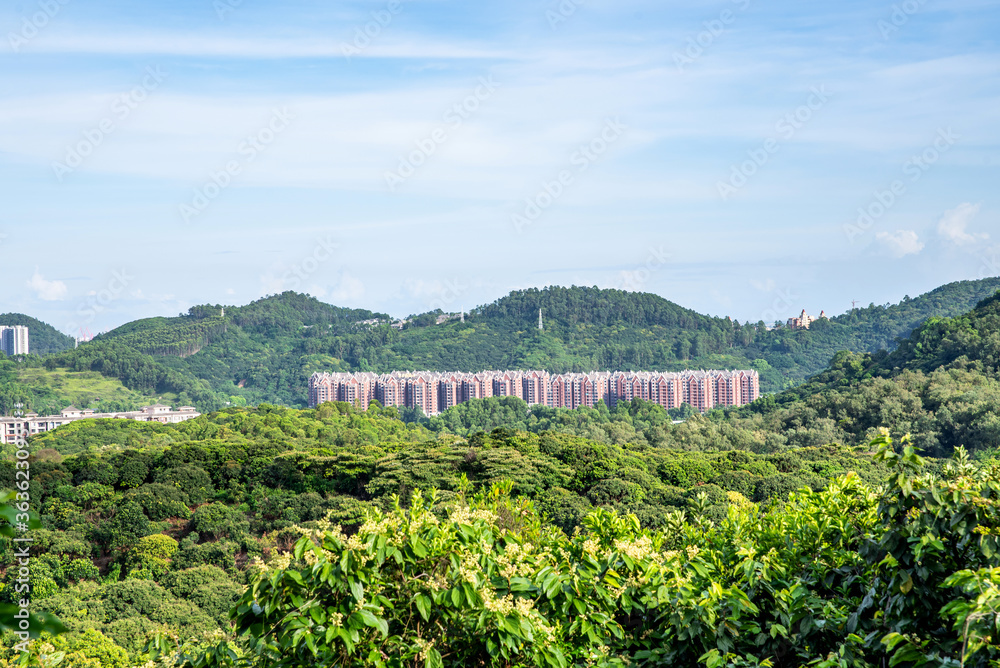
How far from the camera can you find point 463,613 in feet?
10.1

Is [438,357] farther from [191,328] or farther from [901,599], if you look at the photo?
[901,599]

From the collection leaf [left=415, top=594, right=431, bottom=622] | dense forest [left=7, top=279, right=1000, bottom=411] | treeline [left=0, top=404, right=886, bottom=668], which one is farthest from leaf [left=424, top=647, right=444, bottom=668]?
dense forest [left=7, top=279, right=1000, bottom=411]

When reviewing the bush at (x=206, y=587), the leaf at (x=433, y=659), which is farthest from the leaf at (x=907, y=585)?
the bush at (x=206, y=587)

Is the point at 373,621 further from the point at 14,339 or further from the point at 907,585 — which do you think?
the point at 14,339

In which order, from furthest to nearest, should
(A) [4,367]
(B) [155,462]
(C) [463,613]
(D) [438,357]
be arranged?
1. (D) [438,357]
2. (A) [4,367]
3. (B) [155,462]
4. (C) [463,613]

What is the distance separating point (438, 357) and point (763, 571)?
91.6 meters

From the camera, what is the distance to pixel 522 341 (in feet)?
323

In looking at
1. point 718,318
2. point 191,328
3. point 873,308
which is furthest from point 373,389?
point 873,308

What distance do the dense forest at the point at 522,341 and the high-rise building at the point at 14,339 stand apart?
63.7ft

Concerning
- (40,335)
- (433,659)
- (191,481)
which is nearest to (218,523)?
(191,481)

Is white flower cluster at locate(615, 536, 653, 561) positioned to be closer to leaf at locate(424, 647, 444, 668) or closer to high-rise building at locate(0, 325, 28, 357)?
leaf at locate(424, 647, 444, 668)

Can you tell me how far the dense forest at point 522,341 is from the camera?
9006 cm

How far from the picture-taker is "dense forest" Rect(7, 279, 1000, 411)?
3546 inches

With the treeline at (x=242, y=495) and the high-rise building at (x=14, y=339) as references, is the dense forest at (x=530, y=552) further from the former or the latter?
the high-rise building at (x=14, y=339)
